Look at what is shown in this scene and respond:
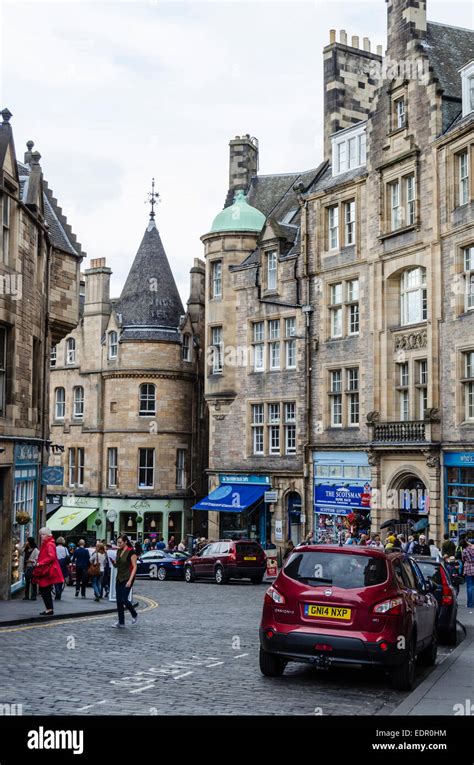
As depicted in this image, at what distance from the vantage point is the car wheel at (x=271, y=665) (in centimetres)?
1159

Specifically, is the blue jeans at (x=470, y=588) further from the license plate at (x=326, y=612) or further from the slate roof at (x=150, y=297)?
the slate roof at (x=150, y=297)

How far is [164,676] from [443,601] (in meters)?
6.01

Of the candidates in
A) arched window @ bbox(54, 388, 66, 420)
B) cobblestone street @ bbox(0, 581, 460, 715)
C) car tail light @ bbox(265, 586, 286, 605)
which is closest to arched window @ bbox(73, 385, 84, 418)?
arched window @ bbox(54, 388, 66, 420)

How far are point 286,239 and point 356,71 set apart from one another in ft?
27.1

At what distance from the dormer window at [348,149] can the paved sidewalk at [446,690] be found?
26384 millimetres

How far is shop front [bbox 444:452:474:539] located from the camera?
101 feet

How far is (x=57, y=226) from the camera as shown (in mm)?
27656

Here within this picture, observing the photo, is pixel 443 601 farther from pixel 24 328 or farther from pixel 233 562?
pixel 233 562

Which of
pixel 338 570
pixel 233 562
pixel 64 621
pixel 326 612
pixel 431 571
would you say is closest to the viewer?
pixel 326 612

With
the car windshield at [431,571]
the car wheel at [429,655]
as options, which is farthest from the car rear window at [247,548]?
the car wheel at [429,655]

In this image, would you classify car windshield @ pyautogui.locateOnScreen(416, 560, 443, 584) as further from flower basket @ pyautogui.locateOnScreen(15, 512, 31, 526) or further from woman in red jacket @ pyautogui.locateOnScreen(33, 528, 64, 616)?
flower basket @ pyautogui.locateOnScreen(15, 512, 31, 526)

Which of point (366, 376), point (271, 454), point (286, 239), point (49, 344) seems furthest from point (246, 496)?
point (49, 344)

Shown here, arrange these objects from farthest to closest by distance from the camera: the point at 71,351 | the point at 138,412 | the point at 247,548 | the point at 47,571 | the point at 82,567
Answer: the point at 71,351
the point at 138,412
the point at 247,548
the point at 82,567
the point at 47,571

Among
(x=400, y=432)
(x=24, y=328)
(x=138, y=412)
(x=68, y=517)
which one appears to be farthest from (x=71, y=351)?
(x=24, y=328)
